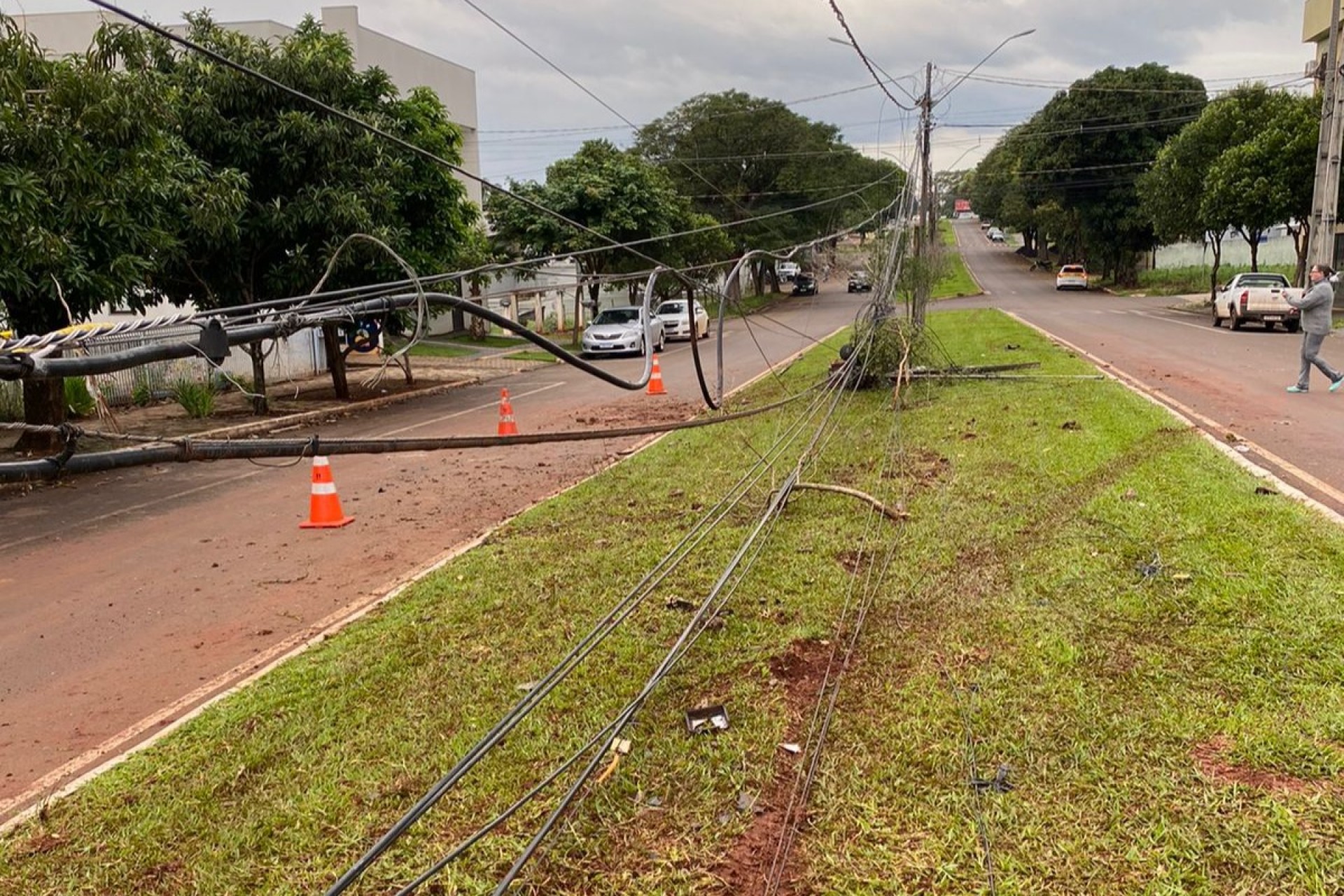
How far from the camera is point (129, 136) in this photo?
10250 mm

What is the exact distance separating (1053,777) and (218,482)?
9803 millimetres

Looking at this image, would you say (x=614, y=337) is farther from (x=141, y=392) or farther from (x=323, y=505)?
(x=323, y=505)

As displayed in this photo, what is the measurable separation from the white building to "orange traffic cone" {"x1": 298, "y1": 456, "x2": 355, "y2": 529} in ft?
28.0

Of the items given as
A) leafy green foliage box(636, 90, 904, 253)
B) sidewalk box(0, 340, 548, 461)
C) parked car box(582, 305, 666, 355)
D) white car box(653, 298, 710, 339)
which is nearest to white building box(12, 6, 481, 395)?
sidewalk box(0, 340, 548, 461)

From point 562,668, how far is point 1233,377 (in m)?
13.3

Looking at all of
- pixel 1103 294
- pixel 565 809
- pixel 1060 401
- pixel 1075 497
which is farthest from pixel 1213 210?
pixel 565 809

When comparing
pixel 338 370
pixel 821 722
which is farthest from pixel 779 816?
pixel 338 370

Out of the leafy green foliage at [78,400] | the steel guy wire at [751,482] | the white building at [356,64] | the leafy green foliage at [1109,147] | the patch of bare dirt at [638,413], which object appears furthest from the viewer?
the leafy green foliage at [1109,147]

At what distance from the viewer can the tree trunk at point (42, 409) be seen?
11562 millimetres

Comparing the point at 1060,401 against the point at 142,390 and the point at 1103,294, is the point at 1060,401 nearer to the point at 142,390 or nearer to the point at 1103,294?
the point at 142,390

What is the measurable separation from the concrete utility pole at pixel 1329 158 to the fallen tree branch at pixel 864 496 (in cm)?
1648

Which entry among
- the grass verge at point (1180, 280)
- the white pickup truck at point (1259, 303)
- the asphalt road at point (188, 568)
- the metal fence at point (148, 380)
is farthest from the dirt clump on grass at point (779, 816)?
the grass verge at point (1180, 280)

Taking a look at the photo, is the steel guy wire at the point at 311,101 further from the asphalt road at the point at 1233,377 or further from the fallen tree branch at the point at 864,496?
the asphalt road at the point at 1233,377

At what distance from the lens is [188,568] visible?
7242mm
